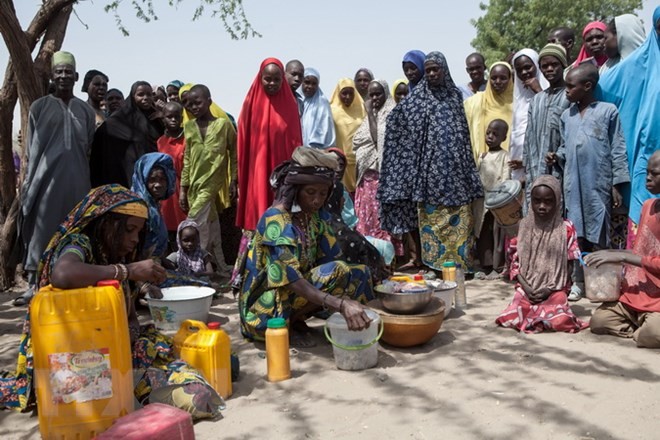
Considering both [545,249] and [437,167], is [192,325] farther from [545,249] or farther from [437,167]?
[437,167]

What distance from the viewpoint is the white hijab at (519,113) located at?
18.8ft

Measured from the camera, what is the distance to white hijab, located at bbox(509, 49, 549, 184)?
574 centimetres

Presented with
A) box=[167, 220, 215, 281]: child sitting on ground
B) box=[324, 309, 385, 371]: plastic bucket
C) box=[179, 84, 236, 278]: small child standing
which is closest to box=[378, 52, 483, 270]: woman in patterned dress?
box=[179, 84, 236, 278]: small child standing

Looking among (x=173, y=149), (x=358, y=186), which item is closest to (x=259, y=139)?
(x=173, y=149)


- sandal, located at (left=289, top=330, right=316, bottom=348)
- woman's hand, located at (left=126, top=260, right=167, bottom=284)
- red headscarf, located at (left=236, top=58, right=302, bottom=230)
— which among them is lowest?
sandal, located at (left=289, top=330, right=316, bottom=348)

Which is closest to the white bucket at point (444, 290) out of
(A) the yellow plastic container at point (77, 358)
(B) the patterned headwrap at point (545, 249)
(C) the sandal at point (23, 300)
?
(B) the patterned headwrap at point (545, 249)

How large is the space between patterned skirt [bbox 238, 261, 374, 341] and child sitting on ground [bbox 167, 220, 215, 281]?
1793 millimetres

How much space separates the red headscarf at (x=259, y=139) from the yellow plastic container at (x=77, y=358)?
332cm

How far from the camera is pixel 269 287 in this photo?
3801mm

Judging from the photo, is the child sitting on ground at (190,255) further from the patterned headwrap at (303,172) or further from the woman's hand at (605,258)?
the woman's hand at (605,258)

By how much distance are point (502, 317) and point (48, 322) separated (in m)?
3.01

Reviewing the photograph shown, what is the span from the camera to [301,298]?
12.7ft

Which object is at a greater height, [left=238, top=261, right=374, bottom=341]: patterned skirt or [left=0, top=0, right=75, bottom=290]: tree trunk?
[left=0, top=0, right=75, bottom=290]: tree trunk

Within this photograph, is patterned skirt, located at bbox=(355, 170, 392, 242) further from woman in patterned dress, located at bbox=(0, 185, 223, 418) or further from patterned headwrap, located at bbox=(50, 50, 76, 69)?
woman in patterned dress, located at bbox=(0, 185, 223, 418)
